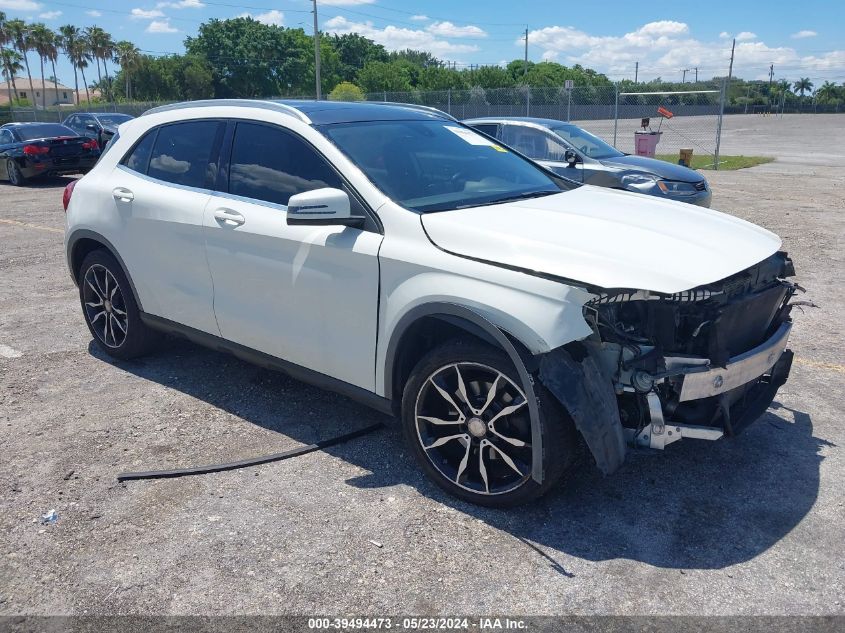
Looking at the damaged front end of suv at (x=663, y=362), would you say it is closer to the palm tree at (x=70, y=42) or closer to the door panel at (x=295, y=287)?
the door panel at (x=295, y=287)

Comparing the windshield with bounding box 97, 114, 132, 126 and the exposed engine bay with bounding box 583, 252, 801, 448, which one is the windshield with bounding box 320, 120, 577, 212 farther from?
the windshield with bounding box 97, 114, 132, 126

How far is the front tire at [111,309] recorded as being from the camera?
16.7 feet

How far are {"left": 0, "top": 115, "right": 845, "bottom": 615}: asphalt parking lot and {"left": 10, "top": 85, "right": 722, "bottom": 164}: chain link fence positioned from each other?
20.1 m

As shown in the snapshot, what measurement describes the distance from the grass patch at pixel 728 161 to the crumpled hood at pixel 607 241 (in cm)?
1782

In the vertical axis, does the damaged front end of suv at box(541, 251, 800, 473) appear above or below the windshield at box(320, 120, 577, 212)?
below

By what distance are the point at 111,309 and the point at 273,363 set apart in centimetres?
182

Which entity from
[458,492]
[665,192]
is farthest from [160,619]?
[665,192]

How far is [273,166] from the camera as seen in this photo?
4.07m

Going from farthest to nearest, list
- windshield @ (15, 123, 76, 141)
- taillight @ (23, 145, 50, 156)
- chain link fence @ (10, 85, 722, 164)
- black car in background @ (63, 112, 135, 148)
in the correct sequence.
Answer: chain link fence @ (10, 85, 722, 164), black car in background @ (63, 112, 135, 148), windshield @ (15, 123, 76, 141), taillight @ (23, 145, 50, 156)

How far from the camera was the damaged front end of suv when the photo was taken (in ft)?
9.86

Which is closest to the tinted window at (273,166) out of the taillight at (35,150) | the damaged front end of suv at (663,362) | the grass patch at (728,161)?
the damaged front end of suv at (663,362)

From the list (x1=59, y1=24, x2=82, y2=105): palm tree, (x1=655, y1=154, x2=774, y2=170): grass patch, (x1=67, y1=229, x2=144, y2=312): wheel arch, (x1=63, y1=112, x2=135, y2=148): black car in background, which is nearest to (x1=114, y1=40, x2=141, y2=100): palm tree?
(x1=59, y1=24, x2=82, y2=105): palm tree

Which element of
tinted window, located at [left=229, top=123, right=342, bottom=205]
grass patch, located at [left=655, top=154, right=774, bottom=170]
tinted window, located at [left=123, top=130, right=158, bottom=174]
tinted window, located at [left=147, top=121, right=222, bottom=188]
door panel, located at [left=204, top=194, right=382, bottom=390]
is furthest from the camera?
grass patch, located at [left=655, top=154, right=774, bottom=170]

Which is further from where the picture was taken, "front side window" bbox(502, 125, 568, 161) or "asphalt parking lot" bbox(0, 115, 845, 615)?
"front side window" bbox(502, 125, 568, 161)
